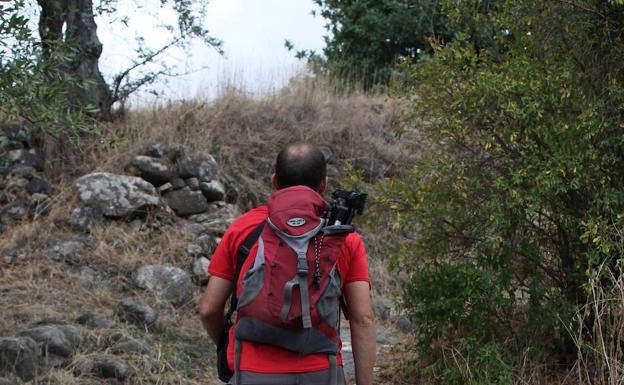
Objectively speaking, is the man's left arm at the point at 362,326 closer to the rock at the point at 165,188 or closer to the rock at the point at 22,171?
the rock at the point at 165,188

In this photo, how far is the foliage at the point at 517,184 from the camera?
18.0 ft

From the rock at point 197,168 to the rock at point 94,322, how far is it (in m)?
3.51

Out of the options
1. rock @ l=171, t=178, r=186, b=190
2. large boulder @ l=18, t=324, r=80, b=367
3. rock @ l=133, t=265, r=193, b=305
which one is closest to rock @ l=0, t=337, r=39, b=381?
large boulder @ l=18, t=324, r=80, b=367

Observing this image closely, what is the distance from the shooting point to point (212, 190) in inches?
422

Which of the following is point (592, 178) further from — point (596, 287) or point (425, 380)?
point (425, 380)

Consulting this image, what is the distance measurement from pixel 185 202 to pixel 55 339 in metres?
4.13

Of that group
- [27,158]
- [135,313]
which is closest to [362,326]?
[135,313]

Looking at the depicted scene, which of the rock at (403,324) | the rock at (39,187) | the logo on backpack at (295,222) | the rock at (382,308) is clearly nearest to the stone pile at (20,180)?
the rock at (39,187)

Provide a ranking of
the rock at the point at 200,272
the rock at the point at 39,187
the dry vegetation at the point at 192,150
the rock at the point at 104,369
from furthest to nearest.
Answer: the rock at the point at 39,187
the rock at the point at 200,272
the dry vegetation at the point at 192,150
the rock at the point at 104,369

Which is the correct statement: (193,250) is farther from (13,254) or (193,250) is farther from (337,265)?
Result: (337,265)

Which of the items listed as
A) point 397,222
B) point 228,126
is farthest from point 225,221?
point 397,222

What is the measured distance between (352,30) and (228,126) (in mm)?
7189

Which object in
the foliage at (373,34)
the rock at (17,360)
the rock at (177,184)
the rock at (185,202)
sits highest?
the foliage at (373,34)

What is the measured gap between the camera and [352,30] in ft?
61.0
